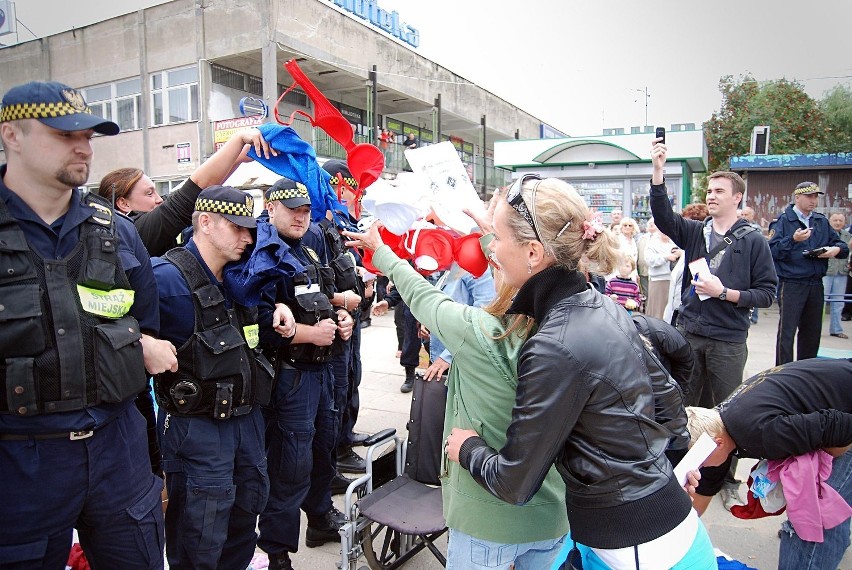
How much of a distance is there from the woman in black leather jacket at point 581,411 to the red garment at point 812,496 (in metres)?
1.06

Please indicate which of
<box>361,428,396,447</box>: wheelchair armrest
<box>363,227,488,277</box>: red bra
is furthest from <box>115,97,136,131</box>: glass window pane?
<box>363,227,488,277</box>: red bra

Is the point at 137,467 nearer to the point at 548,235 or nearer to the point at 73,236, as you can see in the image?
the point at 73,236

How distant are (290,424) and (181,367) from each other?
2.89 feet

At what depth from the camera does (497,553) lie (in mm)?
1780

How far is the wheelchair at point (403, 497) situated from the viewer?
2889 millimetres

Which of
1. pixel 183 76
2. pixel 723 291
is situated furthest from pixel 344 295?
pixel 183 76

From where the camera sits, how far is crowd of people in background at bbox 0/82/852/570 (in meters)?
1.54

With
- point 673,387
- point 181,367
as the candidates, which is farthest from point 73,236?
point 673,387

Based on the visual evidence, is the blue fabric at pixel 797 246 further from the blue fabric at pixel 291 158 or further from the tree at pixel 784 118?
the tree at pixel 784 118

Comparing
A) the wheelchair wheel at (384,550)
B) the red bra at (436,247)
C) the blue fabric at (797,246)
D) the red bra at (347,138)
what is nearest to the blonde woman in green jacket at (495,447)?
the red bra at (436,247)

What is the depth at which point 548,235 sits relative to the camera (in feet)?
5.23

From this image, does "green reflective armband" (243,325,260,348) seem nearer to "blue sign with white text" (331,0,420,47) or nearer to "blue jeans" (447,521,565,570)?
"blue jeans" (447,521,565,570)

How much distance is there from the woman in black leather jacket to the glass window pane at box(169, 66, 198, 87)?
70.8 feet

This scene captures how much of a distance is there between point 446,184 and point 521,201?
745 millimetres
